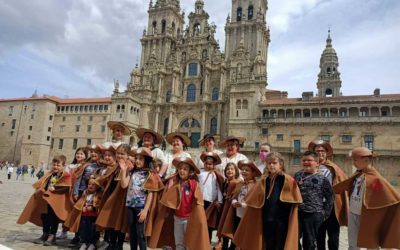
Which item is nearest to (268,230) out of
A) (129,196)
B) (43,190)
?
(129,196)

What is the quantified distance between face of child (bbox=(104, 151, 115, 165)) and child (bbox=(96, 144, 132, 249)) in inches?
Answer: 12.5

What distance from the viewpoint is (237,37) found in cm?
4803

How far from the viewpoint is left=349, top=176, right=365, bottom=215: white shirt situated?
16.9ft

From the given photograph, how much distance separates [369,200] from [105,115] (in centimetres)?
4814

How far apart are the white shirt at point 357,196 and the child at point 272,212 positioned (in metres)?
1.25

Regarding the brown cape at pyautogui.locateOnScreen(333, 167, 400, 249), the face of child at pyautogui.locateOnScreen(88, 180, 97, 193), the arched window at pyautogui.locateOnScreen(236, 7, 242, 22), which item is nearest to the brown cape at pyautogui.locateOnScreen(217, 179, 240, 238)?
the brown cape at pyautogui.locateOnScreen(333, 167, 400, 249)

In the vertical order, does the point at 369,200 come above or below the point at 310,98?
below

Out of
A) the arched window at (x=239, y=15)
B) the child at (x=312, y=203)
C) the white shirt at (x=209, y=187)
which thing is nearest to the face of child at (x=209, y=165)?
the white shirt at (x=209, y=187)

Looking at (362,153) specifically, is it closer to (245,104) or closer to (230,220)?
(230,220)

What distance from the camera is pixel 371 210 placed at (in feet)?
16.2

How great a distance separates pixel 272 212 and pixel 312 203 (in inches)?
26.9

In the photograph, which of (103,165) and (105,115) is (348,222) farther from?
(105,115)

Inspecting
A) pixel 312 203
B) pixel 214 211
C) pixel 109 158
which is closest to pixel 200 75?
pixel 109 158

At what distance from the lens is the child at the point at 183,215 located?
529 cm
